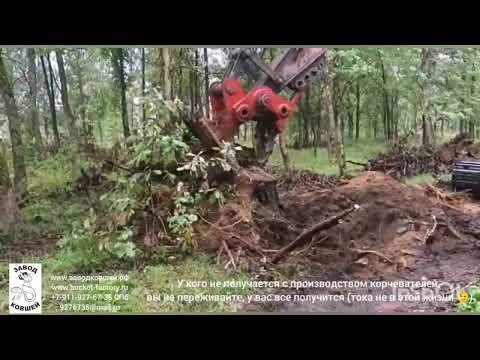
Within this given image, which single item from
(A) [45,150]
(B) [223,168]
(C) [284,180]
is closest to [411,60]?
(C) [284,180]

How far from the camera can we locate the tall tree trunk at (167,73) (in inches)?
171

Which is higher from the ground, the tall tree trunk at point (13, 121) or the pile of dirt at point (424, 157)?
the tall tree trunk at point (13, 121)

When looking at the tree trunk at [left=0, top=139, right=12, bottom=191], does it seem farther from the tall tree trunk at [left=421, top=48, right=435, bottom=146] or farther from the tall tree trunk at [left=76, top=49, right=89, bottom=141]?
the tall tree trunk at [left=421, top=48, right=435, bottom=146]

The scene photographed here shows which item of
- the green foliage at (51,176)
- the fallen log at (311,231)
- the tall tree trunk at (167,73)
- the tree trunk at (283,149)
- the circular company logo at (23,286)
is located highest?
the tall tree trunk at (167,73)

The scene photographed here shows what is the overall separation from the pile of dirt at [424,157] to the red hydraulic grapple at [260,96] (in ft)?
2.34

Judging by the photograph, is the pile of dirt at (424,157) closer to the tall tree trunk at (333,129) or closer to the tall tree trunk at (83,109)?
the tall tree trunk at (333,129)

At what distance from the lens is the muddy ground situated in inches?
173

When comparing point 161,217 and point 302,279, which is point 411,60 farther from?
point 161,217

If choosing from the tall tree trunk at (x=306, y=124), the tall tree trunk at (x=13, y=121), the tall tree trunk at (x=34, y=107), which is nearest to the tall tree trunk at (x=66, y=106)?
the tall tree trunk at (x=34, y=107)

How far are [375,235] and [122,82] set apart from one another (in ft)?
6.73

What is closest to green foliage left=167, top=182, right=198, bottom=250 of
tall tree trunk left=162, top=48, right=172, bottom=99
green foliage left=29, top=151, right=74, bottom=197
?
tall tree trunk left=162, top=48, right=172, bottom=99

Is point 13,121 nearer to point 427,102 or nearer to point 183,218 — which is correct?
point 183,218

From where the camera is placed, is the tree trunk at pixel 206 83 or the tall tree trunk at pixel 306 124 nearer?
the tree trunk at pixel 206 83

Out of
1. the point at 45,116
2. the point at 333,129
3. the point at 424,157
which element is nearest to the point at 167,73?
the point at 45,116
